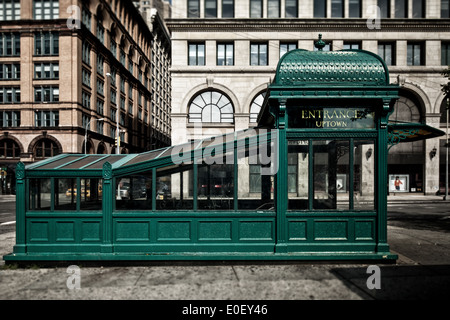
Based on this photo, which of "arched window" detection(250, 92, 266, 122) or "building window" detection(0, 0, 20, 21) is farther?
"building window" detection(0, 0, 20, 21)

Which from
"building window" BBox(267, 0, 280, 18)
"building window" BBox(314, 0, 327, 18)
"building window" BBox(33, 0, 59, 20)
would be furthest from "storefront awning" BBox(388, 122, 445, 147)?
"building window" BBox(33, 0, 59, 20)

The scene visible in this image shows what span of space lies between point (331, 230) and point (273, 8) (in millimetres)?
25841

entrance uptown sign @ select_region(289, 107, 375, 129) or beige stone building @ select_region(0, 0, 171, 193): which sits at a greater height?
beige stone building @ select_region(0, 0, 171, 193)

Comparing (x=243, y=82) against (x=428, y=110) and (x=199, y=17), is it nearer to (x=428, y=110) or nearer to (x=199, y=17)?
(x=199, y=17)

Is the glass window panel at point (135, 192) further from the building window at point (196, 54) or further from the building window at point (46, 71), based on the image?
the building window at point (46, 71)

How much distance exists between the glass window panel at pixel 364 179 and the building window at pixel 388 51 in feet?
83.1

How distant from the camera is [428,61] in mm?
27656

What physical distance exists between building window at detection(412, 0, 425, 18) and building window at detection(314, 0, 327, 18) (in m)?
8.69

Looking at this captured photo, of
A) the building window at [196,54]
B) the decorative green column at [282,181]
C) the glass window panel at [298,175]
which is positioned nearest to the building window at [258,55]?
the building window at [196,54]

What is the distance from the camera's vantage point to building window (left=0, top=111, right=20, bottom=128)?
119 feet

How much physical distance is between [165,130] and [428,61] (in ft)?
215

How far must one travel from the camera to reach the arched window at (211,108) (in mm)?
26469

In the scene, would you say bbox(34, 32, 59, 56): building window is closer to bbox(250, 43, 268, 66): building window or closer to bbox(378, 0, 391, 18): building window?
bbox(250, 43, 268, 66): building window
